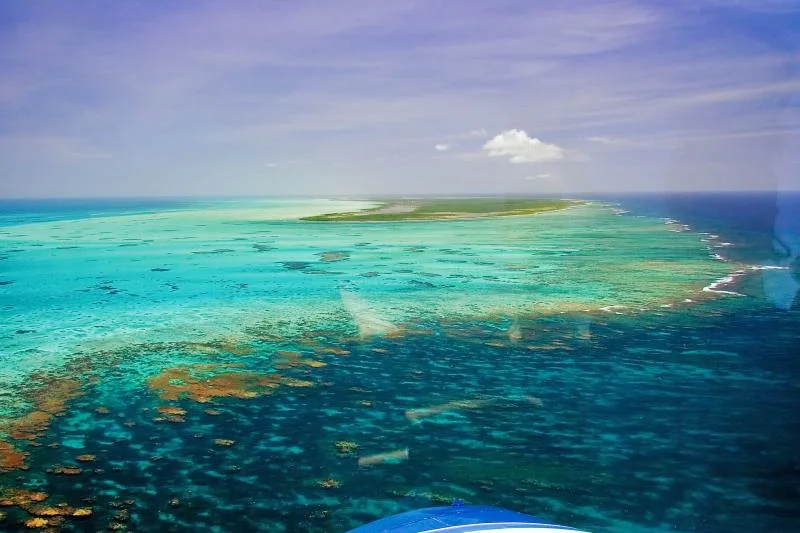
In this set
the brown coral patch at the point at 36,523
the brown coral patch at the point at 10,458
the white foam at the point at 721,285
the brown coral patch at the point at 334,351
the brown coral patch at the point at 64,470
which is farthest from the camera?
the white foam at the point at 721,285

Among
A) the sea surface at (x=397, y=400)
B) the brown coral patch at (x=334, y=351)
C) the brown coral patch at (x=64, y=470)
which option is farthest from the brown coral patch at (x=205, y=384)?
the brown coral patch at (x=64, y=470)

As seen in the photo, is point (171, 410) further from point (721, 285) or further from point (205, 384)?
point (721, 285)

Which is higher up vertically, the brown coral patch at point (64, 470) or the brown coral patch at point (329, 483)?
the brown coral patch at point (64, 470)

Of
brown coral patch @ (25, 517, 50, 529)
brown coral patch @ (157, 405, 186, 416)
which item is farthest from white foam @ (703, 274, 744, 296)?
brown coral patch @ (25, 517, 50, 529)

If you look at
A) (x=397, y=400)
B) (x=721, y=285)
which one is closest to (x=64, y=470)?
(x=397, y=400)

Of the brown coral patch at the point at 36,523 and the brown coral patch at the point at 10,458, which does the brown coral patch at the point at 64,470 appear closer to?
the brown coral patch at the point at 10,458

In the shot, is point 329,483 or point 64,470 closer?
point 329,483

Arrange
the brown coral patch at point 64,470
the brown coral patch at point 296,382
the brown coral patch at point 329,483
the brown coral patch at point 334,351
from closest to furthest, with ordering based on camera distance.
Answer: the brown coral patch at point 329,483, the brown coral patch at point 64,470, the brown coral patch at point 296,382, the brown coral patch at point 334,351
